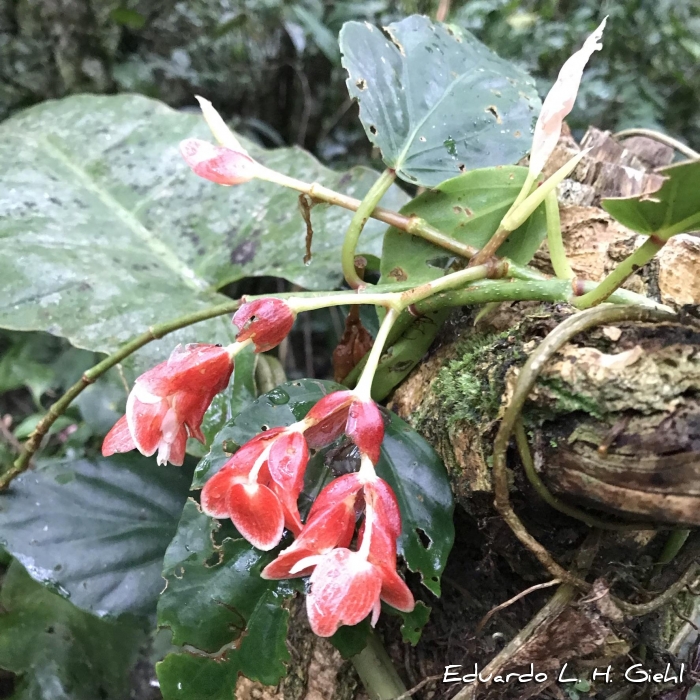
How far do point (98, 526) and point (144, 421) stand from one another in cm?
30

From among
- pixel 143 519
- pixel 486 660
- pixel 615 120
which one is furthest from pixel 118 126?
pixel 615 120

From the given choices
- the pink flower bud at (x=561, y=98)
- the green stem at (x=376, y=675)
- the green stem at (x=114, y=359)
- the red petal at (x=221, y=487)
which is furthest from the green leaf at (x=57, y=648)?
the pink flower bud at (x=561, y=98)

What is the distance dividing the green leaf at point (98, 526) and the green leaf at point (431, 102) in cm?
A: 50

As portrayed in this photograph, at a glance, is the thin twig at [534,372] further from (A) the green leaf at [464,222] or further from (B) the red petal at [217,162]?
(B) the red petal at [217,162]

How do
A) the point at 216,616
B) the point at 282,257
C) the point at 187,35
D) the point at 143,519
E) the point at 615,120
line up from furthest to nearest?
the point at 615,120, the point at 187,35, the point at 282,257, the point at 143,519, the point at 216,616

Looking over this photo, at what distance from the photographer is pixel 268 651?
0.48 m

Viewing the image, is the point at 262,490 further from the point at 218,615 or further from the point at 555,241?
the point at 555,241

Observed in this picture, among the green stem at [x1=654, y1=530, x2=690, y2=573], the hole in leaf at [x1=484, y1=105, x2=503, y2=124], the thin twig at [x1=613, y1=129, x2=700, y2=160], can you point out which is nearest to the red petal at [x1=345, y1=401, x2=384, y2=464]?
the green stem at [x1=654, y1=530, x2=690, y2=573]

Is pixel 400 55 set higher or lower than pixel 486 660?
higher

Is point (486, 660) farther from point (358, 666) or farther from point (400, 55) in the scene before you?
point (400, 55)

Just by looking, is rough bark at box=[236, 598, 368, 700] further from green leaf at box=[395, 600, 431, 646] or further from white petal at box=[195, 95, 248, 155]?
white petal at box=[195, 95, 248, 155]

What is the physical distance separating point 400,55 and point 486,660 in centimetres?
72

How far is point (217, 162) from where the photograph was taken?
53cm

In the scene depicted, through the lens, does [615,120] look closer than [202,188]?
No
